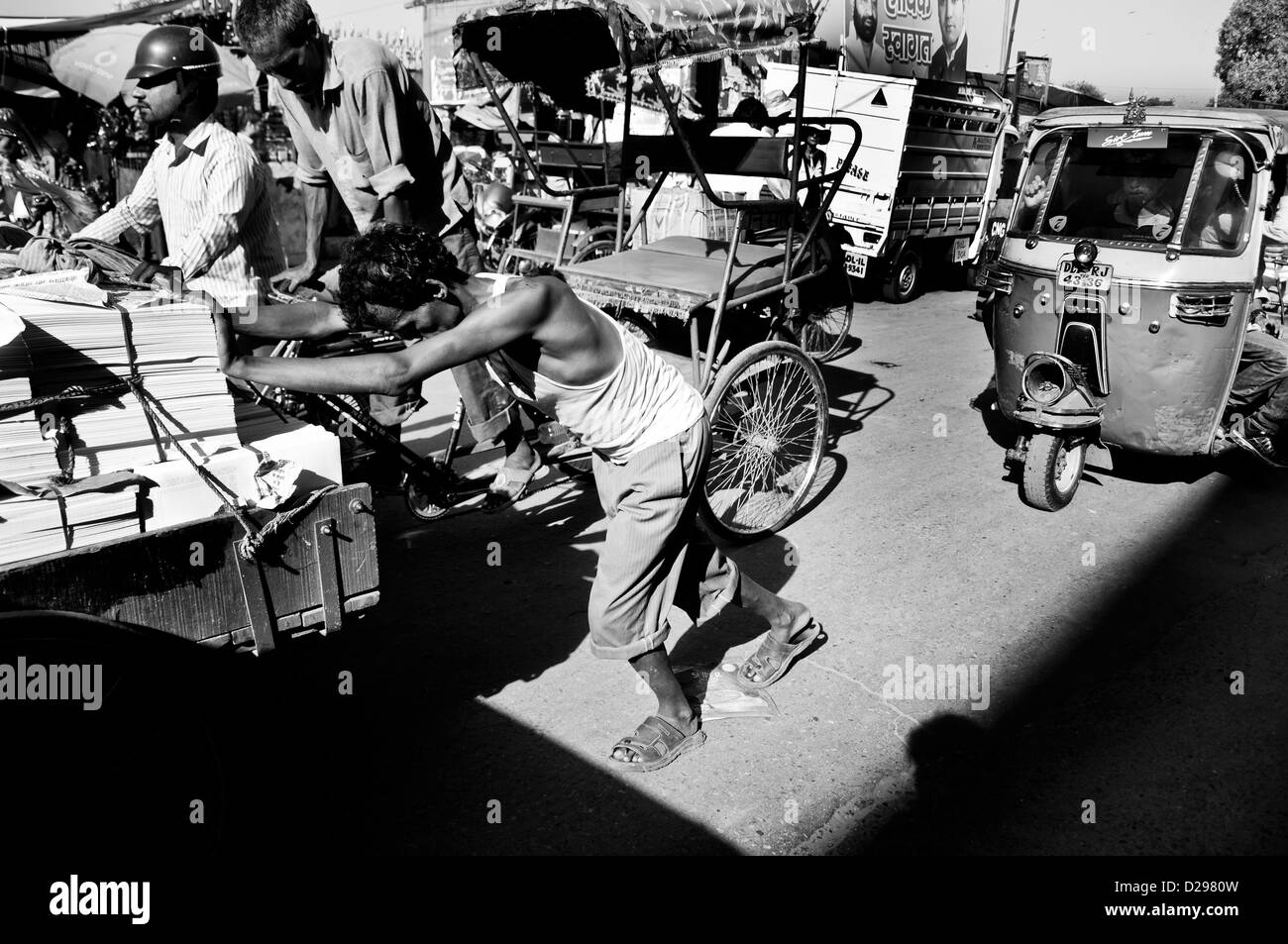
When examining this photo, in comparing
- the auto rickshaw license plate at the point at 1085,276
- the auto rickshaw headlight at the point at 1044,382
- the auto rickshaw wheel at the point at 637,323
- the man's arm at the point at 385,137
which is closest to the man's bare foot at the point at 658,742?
the man's arm at the point at 385,137

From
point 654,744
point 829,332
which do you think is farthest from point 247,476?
point 829,332

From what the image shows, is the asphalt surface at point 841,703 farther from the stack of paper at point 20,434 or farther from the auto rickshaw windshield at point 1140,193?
the auto rickshaw windshield at point 1140,193

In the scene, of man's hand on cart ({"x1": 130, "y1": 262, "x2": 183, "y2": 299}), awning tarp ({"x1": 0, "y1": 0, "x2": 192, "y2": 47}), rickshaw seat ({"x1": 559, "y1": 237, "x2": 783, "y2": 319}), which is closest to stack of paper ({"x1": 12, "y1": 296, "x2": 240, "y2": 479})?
man's hand on cart ({"x1": 130, "y1": 262, "x2": 183, "y2": 299})

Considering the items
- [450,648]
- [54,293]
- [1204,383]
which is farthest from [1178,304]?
[54,293]

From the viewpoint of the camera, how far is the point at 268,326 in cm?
269

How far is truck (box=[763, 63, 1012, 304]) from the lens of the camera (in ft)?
32.7

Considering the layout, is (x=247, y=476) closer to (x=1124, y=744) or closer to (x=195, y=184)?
(x=195, y=184)

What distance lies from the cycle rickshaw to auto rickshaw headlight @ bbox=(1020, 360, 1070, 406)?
43.6 inches

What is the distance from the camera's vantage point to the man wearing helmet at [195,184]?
10.3 ft

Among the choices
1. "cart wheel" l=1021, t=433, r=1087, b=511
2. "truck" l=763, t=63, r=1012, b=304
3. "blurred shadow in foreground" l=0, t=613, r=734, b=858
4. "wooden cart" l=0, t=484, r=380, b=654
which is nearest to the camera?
"wooden cart" l=0, t=484, r=380, b=654

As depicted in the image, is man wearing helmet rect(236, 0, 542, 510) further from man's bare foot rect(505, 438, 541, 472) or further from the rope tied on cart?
the rope tied on cart

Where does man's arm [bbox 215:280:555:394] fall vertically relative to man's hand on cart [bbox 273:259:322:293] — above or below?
above

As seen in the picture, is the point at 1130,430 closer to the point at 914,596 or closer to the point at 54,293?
the point at 914,596

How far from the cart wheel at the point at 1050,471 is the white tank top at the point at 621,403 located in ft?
8.88
